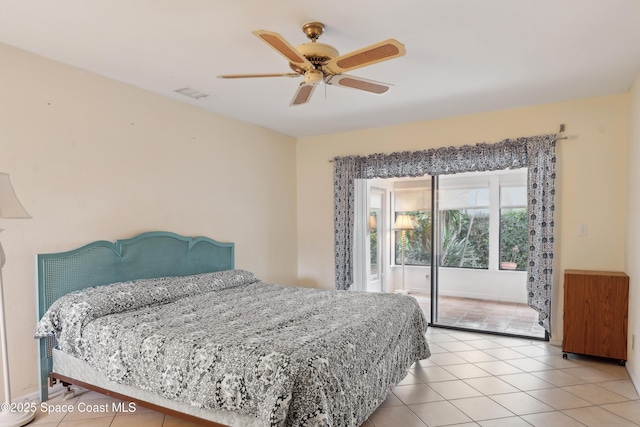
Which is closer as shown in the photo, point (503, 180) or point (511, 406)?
point (511, 406)

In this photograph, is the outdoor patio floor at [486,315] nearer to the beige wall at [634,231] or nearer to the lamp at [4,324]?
the beige wall at [634,231]

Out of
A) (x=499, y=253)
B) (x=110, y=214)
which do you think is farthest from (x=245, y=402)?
(x=499, y=253)

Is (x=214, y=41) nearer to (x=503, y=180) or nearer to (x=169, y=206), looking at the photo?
(x=169, y=206)

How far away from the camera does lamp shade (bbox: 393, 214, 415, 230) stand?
509cm

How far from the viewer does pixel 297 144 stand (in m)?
5.58

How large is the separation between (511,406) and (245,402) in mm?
1939

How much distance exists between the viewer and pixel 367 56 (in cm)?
209

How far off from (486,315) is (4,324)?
465cm

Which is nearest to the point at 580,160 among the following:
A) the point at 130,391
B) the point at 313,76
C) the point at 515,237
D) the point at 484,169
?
the point at 484,169

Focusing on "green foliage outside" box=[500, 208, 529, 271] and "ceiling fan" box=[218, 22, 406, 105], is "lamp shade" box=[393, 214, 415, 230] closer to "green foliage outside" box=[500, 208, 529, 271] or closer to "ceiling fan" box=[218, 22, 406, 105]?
"green foliage outside" box=[500, 208, 529, 271]

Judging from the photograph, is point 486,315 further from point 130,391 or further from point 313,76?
point 130,391

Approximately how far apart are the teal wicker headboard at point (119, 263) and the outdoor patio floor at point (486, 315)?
2725mm

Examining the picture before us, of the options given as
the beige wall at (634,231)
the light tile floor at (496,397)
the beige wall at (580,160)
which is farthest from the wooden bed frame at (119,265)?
the beige wall at (634,231)

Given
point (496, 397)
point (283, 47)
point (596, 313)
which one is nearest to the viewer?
point (283, 47)
